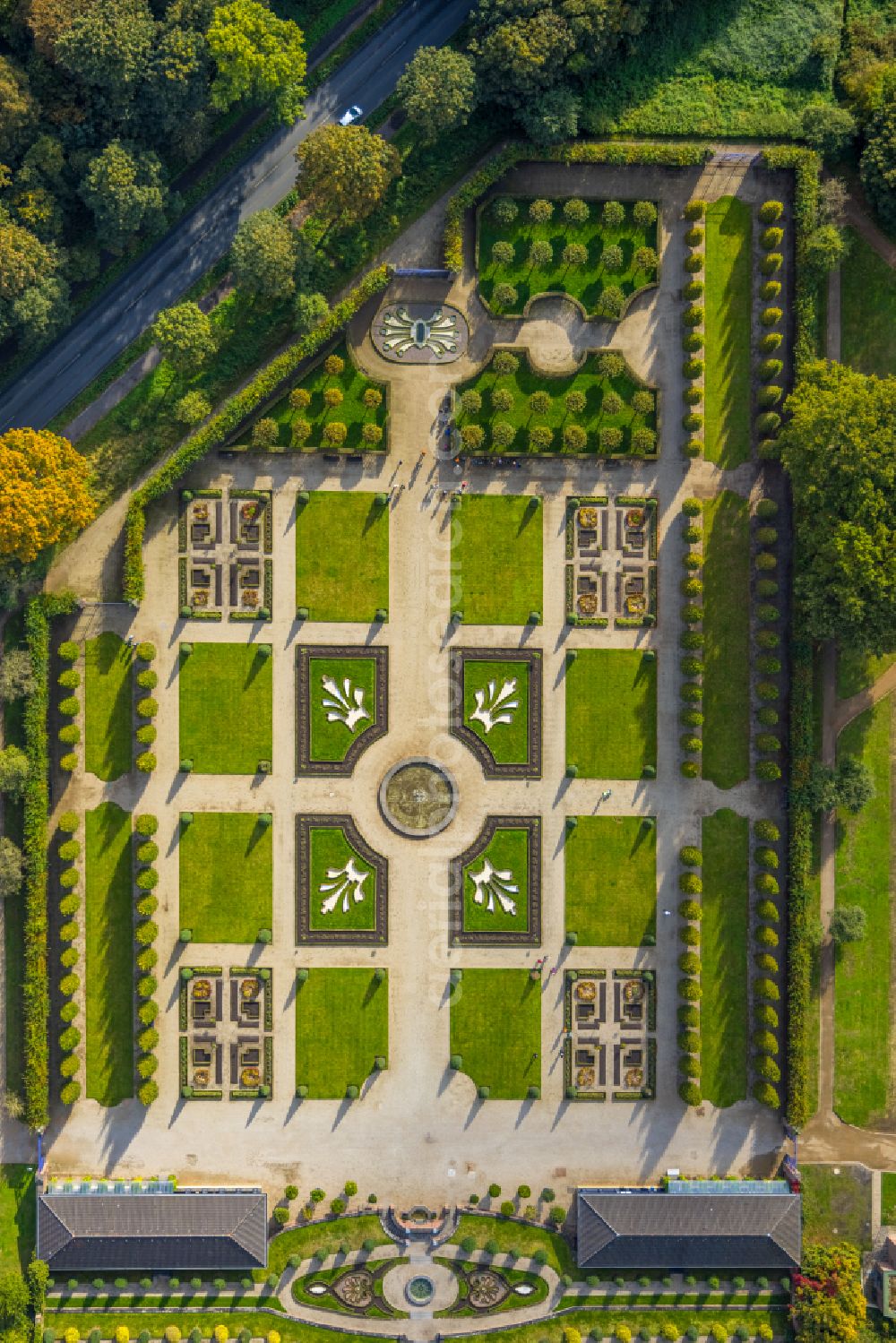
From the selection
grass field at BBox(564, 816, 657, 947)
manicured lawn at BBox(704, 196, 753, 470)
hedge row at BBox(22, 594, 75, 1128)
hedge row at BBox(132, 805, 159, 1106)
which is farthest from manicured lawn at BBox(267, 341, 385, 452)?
grass field at BBox(564, 816, 657, 947)

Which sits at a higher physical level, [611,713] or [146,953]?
[611,713]

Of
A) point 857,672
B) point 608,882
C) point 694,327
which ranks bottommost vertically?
point 608,882

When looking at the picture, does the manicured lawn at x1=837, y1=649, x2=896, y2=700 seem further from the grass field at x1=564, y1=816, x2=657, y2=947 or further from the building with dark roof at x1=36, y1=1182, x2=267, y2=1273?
the building with dark roof at x1=36, y1=1182, x2=267, y2=1273

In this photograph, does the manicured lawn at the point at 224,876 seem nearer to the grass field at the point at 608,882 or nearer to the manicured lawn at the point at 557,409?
the grass field at the point at 608,882

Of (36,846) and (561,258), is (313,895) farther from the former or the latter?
(561,258)

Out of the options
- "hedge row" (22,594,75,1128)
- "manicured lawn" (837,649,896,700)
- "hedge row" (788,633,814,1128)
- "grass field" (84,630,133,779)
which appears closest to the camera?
"hedge row" (22,594,75,1128)

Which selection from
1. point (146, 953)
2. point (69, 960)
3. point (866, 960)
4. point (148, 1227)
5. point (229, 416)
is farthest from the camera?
point (866, 960)

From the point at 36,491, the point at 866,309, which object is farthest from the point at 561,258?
the point at 36,491

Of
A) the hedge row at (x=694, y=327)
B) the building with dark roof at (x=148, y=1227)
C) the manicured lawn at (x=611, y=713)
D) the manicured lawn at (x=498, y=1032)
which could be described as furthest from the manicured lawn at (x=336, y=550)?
the building with dark roof at (x=148, y=1227)
